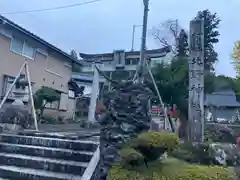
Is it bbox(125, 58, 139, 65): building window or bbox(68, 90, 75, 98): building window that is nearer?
bbox(68, 90, 75, 98): building window

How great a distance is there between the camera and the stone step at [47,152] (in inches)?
189

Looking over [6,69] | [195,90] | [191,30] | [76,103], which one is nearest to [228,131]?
[195,90]

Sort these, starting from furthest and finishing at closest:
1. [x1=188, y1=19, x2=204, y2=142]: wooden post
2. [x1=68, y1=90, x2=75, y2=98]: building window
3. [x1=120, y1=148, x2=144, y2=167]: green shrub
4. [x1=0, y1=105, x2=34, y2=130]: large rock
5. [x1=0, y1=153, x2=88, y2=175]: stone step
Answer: [x1=68, y1=90, x2=75, y2=98]: building window, [x1=0, y1=105, x2=34, y2=130]: large rock, [x1=188, y1=19, x2=204, y2=142]: wooden post, [x1=0, y1=153, x2=88, y2=175]: stone step, [x1=120, y1=148, x2=144, y2=167]: green shrub

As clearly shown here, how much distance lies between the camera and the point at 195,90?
623 centimetres

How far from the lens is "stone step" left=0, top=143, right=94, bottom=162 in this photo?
15.7 ft

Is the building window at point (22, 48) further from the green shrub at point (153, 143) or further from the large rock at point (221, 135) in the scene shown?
the green shrub at point (153, 143)

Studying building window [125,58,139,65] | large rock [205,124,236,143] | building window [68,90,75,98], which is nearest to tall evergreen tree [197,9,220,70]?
building window [125,58,139,65]

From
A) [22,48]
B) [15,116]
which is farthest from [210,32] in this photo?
[15,116]

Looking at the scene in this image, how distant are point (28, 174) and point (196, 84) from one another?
4.11m

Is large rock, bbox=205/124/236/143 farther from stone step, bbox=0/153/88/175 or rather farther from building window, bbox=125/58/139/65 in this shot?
building window, bbox=125/58/139/65

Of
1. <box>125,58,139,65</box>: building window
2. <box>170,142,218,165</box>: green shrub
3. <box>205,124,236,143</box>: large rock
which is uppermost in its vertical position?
<box>125,58,139,65</box>: building window

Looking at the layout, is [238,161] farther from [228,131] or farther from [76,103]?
[76,103]

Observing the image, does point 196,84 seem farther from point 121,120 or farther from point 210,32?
point 210,32

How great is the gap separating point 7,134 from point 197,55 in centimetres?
480
